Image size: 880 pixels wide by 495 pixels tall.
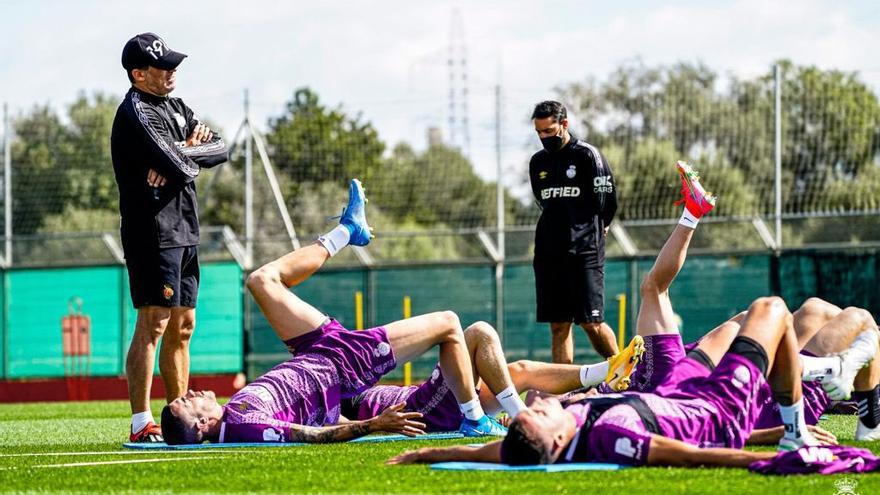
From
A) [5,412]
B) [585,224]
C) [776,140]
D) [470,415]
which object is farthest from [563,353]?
[776,140]

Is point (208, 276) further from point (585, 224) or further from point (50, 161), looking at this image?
point (585, 224)

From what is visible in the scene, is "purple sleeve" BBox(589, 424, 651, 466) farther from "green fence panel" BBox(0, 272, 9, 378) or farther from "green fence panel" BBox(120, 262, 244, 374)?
"green fence panel" BBox(0, 272, 9, 378)

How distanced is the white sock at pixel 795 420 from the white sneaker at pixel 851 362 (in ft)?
2.02

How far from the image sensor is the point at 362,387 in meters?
7.79

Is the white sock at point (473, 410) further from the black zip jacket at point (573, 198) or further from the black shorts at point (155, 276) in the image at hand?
the black zip jacket at point (573, 198)

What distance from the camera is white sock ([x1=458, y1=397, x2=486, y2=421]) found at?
7.74 metres

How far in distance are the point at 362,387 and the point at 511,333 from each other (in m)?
11.7

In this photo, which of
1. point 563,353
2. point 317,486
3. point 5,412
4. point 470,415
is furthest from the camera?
point 5,412

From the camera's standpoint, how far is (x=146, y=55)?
8.71 meters

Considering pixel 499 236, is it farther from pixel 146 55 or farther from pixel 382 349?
pixel 382 349

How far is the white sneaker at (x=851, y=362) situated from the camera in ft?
21.5

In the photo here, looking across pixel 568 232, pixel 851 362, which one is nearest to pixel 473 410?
pixel 851 362

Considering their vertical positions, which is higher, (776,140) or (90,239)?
(776,140)

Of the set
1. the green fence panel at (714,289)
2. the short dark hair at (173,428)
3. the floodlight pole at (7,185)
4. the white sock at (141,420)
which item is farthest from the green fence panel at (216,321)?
the short dark hair at (173,428)
